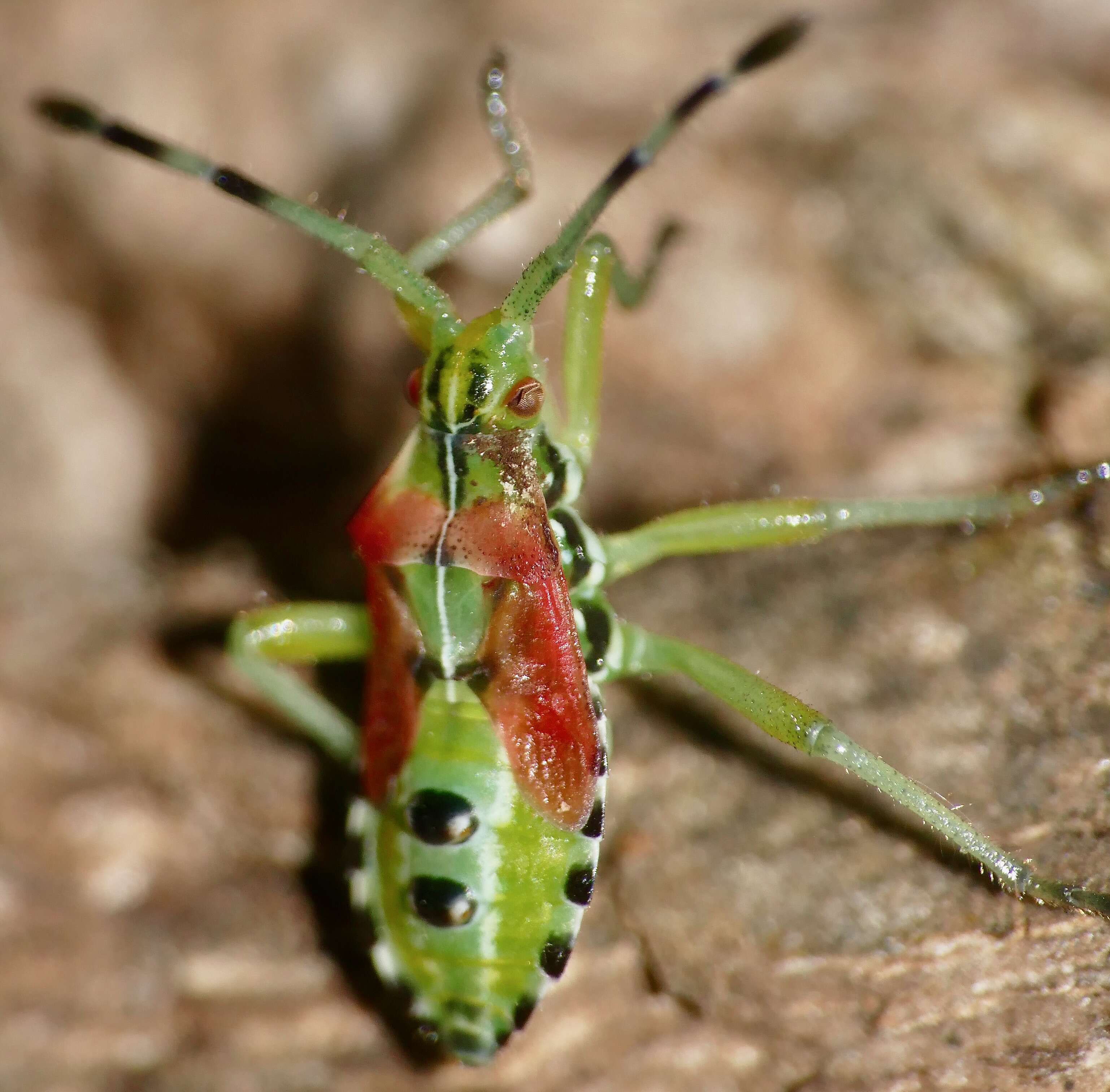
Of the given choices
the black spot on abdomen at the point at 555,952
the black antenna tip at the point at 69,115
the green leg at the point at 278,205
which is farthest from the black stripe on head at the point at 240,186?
the black spot on abdomen at the point at 555,952

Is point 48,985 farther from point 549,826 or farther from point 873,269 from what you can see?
point 873,269

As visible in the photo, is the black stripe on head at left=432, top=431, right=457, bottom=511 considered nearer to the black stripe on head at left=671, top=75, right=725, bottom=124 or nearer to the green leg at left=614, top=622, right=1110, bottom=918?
the green leg at left=614, top=622, right=1110, bottom=918

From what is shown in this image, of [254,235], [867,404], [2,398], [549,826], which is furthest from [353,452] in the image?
[549,826]

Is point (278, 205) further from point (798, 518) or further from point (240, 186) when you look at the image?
point (798, 518)

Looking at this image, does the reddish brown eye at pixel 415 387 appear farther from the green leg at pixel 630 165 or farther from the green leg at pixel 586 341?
the green leg at pixel 586 341

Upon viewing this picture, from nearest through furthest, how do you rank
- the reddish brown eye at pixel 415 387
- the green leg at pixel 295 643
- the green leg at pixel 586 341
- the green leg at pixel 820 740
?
the green leg at pixel 820 740
the reddish brown eye at pixel 415 387
the green leg at pixel 586 341
the green leg at pixel 295 643

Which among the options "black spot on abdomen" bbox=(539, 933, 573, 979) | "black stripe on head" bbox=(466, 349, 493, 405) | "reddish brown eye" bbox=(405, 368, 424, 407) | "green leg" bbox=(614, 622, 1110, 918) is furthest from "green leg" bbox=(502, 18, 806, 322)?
"black spot on abdomen" bbox=(539, 933, 573, 979)
